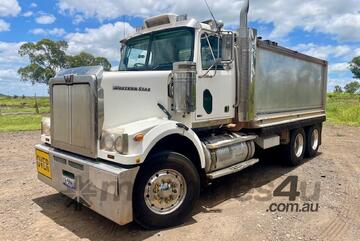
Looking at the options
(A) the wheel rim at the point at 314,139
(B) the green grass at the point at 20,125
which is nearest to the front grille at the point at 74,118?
(A) the wheel rim at the point at 314,139

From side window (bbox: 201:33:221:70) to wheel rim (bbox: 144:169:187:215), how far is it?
72.3 inches

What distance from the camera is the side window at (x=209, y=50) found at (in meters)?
4.98

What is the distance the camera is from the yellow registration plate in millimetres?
4684

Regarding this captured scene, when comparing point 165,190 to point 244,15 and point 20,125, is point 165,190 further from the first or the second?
point 20,125

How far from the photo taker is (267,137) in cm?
666

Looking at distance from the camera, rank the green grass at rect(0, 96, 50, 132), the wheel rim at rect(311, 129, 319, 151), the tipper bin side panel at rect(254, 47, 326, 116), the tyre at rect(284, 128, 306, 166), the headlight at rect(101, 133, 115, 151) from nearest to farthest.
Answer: the headlight at rect(101, 133, 115, 151) → the tipper bin side panel at rect(254, 47, 326, 116) → the tyre at rect(284, 128, 306, 166) → the wheel rim at rect(311, 129, 319, 151) → the green grass at rect(0, 96, 50, 132)

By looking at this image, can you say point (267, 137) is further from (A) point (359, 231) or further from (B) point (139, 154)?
(B) point (139, 154)

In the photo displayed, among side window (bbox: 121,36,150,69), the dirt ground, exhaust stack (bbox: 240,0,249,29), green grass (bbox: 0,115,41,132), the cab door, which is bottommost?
→ the dirt ground

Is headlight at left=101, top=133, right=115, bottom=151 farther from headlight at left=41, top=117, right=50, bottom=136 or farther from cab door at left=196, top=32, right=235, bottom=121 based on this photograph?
cab door at left=196, top=32, right=235, bottom=121

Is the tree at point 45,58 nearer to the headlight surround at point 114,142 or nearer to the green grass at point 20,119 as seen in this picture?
the green grass at point 20,119

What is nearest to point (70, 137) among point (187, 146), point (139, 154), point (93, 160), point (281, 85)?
point (93, 160)

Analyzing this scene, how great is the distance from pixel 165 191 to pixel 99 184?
90 cm

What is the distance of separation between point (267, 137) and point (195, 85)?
2691mm

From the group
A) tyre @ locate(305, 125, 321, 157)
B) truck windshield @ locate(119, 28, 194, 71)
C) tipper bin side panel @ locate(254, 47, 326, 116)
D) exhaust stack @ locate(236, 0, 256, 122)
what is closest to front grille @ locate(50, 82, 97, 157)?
truck windshield @ locate(119, 28, 194, 71)
